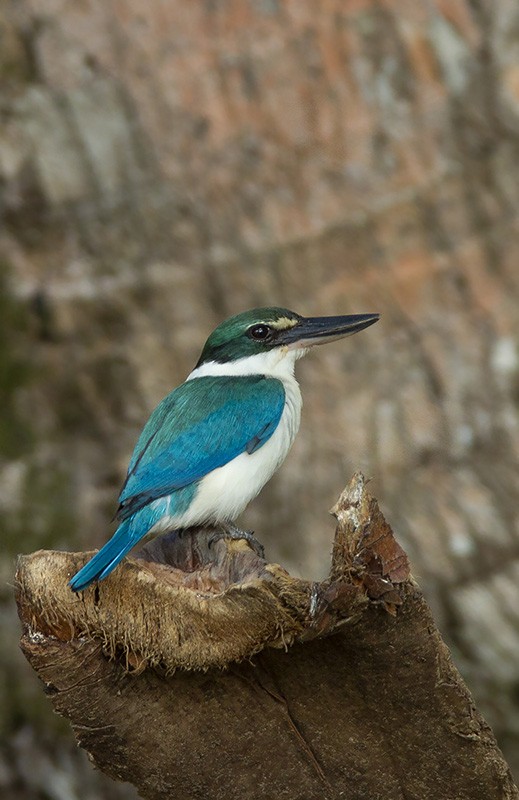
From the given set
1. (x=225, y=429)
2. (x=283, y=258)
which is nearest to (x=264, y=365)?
(x=225, y=429)

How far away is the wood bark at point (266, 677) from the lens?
10.3 ft

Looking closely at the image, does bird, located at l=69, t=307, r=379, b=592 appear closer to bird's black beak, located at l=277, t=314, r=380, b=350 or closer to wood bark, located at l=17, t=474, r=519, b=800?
bird's black beak, located at l=277, t=314, r=380, b=350

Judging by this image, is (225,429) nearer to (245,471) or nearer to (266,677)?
(245,471)

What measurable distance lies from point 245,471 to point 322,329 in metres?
0.74

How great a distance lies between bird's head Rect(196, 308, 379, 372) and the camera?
5.34 metres

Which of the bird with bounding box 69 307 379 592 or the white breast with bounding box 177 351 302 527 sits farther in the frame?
the white breast with bounding box 177 351 302 527

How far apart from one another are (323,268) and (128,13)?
175 centimetres

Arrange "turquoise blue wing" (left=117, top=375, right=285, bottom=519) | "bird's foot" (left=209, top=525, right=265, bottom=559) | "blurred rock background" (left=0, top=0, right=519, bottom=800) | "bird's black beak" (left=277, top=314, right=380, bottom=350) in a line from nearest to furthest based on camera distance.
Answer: "bird's foot" (left=209, top=525, right=265, bottom=559) → "turquoise blue wing" (left=117, top=375, right=285, bottom=519) → "bird's black beak" (left=277, top=314, right=380, bottom=350) → "blurred rock background" (left=0, top=0, right=519, bottom=800)

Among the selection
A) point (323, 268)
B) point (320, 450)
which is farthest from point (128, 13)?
point (320, 450)

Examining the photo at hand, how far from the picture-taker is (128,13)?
22.6 ft

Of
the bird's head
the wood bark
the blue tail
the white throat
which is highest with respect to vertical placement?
the bird's head

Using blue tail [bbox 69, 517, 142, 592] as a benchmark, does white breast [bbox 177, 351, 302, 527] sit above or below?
below

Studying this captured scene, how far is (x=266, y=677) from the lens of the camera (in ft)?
11.3

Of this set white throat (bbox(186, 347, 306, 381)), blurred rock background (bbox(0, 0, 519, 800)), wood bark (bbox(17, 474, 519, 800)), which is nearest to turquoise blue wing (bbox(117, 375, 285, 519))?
white throat (bbox(186, 347, 306, 381))
